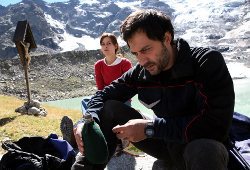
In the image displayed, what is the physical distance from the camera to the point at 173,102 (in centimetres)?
386

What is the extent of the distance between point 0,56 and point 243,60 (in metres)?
117

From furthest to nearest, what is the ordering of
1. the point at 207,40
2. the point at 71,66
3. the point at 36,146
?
the point at 207,40
the point at 71,66
the point at 36,146

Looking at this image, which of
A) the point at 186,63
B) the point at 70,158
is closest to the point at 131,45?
the point at 186,63

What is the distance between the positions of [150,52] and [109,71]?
451 centimetres

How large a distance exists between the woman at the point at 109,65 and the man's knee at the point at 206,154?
4.99m

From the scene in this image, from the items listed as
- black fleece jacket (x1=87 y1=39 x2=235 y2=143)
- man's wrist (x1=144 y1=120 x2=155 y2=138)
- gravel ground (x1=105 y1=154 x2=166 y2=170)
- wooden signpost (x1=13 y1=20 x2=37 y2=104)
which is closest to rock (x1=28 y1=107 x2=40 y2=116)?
wooden signpost (x1=13 y1=20 x2=37 y2=104)

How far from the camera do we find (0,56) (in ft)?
608

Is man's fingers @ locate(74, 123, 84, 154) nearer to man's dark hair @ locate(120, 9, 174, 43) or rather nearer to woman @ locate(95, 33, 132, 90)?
man's dark hair @ locate(120, 9, 174, 43)

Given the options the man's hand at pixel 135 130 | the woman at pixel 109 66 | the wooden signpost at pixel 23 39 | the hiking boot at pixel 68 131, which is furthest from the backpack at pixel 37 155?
the wooden signpost at pixel 23 39

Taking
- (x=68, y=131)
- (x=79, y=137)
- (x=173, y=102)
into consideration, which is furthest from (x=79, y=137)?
(x=68, y=131)

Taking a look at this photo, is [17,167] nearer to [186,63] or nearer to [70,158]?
[70,158]

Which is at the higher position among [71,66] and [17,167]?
[17,167]

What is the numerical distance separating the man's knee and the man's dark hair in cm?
113

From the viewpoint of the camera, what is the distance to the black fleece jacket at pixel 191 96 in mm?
3379
